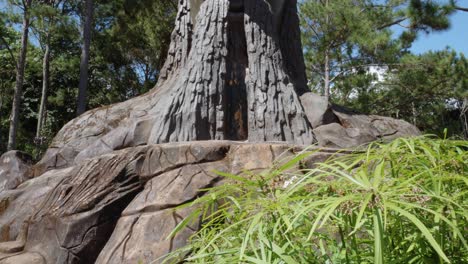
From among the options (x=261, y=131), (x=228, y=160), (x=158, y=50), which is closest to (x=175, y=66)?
(x=261, y=131)

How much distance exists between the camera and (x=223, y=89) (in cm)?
462

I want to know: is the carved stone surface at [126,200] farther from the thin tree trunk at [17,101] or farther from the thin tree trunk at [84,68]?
the thin tree trunk at [17,101]

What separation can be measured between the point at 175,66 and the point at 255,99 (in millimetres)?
1285

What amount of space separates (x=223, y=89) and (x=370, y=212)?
3.86 m

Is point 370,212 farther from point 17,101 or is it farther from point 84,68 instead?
point 17,101

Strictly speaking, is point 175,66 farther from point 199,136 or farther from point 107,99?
point 107,99

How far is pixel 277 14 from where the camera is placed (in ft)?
17.1

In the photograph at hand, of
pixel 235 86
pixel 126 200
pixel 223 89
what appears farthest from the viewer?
pixel 235 86

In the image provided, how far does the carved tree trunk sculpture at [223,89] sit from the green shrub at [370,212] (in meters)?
3.39

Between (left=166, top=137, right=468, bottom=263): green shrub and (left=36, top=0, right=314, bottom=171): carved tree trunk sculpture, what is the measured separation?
3.39m

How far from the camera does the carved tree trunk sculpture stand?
4434 millimetres

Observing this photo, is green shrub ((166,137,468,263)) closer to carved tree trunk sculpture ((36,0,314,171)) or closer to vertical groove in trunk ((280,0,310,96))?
carved tree trunk sculpture ((36,0,314,171))

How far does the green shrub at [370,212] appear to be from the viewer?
760 millimetres

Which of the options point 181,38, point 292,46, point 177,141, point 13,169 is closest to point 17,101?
point 13,169
